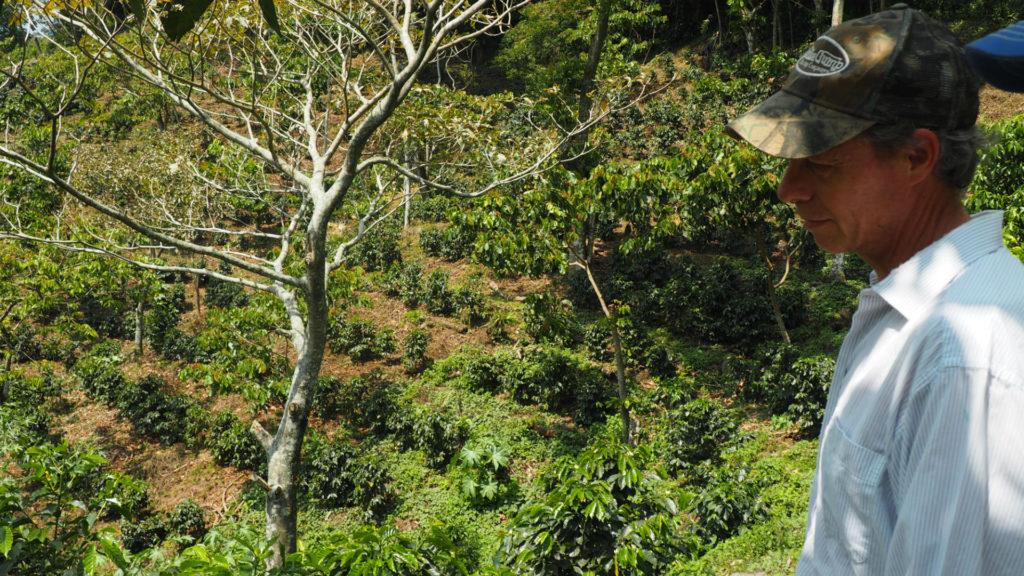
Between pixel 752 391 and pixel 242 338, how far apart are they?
22.0 ft

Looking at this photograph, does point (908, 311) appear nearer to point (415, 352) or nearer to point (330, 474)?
point (330, 474)

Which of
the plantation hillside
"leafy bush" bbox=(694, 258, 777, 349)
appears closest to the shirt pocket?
the plantation hillside

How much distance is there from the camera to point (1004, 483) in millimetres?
638

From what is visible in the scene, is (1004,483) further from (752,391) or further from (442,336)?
(442,336)

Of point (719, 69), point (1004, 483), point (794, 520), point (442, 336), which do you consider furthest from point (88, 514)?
point (719, 69)

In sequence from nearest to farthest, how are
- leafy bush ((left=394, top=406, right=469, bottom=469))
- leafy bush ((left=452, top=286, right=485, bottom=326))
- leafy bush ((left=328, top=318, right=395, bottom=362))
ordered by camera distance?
leafy bush ((left=394, top=406, right=469, bottom=469)) < leafy bush ((left=328, top=318, right=395, bottom=362)) < leafy bush ((left=452, top=286, right=485, bottom=326))

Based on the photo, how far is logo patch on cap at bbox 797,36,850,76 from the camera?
897 millimetres

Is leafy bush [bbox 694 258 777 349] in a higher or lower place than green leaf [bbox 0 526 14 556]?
lower

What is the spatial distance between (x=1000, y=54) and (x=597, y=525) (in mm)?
2646

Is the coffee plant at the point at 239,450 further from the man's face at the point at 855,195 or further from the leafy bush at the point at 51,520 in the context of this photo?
the man's face at the point at 855,195

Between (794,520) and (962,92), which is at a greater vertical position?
(962,92)

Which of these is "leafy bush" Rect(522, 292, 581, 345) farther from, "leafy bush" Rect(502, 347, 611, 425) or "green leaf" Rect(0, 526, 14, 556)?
"green leaf" Rect(0, 526, 14, 556)

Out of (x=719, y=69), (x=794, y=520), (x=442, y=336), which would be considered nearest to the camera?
(x=794, y=520)

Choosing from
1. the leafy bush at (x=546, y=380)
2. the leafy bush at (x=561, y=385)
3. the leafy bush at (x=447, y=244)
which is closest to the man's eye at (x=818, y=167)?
the leafy bush at (x=546, y=380)
